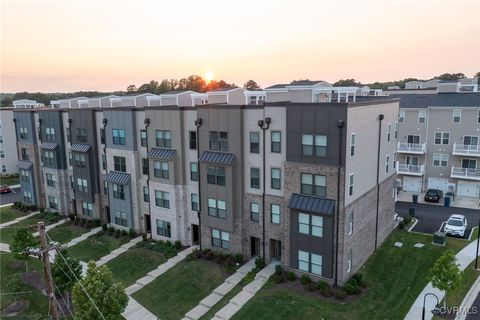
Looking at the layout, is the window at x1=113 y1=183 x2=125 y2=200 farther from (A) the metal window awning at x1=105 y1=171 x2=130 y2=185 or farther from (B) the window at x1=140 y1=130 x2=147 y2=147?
(B) the window at x1=140 y1=130 x2=147 y2=147

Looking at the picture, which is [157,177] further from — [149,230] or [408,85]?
[408,85]

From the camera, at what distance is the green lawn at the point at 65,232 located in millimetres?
35562

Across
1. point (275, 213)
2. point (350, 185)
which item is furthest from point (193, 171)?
point (350, 185)

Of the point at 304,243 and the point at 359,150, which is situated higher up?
the point at 359,150

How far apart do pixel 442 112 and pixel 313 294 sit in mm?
30662

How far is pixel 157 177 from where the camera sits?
31.7m

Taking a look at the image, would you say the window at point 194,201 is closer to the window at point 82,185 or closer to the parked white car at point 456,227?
the window at point 82,185

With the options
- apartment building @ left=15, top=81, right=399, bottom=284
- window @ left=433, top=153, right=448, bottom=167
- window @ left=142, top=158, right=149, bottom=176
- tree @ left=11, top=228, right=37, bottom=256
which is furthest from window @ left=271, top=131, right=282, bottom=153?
window @ left=433, top=153, right=448, bottom=167

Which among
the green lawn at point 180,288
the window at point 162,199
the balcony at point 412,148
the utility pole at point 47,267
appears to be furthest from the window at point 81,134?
the balcony at point 412,148

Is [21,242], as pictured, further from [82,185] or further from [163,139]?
[163,139]

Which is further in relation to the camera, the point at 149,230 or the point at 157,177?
the point at 149,230

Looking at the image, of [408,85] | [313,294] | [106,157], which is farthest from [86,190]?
[408,85]

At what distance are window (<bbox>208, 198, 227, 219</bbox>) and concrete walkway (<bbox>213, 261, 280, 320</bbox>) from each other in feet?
16.9

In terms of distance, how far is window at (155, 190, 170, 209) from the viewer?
103 feet
